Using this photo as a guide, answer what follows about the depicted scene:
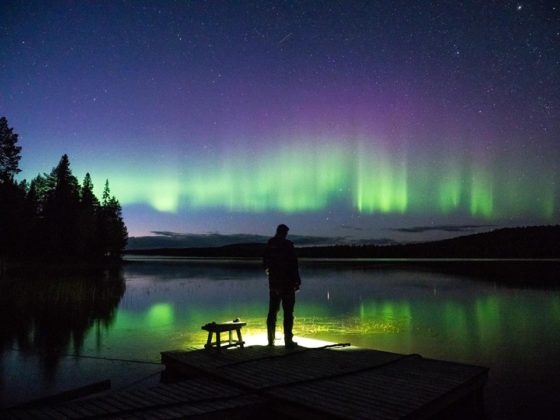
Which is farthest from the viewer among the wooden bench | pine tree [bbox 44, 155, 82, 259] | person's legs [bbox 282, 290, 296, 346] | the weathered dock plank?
pine tree [bbox 44, 155, 82, 259]

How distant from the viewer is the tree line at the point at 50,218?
54.9m

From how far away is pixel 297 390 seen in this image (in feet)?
26.7

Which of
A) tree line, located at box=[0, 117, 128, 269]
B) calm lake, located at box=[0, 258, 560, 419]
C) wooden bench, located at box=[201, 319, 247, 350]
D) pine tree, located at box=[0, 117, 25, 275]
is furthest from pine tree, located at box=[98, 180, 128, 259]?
wooden bench, located at box=[201, 319, 247, 350]

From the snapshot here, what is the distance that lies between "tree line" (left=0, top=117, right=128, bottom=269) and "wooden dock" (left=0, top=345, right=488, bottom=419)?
40324mm

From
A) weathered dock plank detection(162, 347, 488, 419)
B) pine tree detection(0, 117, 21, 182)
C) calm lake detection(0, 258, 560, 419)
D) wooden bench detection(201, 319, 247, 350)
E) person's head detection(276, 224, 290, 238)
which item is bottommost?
calm lake detection(0, 258, 560, 419)

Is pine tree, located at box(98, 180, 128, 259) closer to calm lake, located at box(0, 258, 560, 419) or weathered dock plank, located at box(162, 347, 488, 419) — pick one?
calm lake, located at box(0, 258, 560, 419)

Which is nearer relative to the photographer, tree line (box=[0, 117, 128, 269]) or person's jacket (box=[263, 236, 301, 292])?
person's jacket (box=[263, 236, 301, 292])

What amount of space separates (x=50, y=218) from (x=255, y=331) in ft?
207

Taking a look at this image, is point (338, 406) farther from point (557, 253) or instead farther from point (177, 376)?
point (557, 253)

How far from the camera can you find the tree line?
54.9m

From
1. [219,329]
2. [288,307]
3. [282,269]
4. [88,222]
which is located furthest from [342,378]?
[88,222]

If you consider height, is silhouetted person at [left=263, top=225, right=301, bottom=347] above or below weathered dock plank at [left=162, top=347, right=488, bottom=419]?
above

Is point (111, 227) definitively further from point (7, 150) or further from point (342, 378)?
point (342, 378)

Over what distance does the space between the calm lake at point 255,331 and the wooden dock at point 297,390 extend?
1598mm
